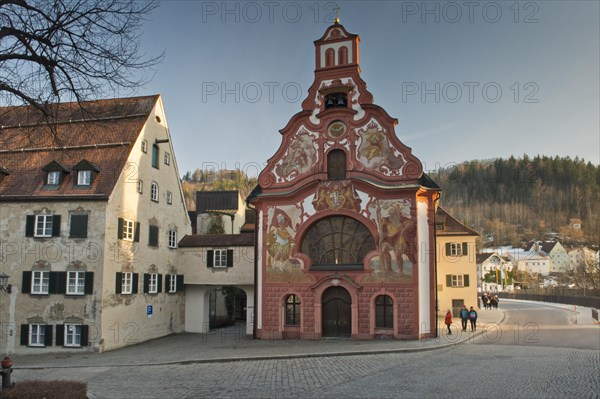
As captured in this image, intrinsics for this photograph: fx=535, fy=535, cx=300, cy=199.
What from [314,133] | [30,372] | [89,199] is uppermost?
[314,133]

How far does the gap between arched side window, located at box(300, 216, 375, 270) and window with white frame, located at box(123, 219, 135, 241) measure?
970cm

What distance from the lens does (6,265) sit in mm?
28391

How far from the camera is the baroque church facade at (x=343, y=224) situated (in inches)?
1117

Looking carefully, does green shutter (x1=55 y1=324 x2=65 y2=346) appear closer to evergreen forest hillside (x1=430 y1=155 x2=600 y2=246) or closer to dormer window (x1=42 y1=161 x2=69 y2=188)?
dormer window (x1=42 y1=161 x2=69 y2=188)

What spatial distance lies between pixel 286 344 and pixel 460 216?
133663 millimetres

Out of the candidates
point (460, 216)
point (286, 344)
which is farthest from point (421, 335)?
point (460, 216)

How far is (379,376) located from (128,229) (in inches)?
700

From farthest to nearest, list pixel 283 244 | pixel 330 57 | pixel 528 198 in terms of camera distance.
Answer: pixel 528 198, pixel 330 57, pixel 283 244

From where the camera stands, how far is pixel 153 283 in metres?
32.4

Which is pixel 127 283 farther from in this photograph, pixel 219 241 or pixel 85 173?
pixel 219 241

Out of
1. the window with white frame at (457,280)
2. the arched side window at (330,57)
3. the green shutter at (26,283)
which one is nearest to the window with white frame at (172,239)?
the green shutter at (26,283)

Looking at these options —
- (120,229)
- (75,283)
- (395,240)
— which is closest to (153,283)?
(120,229)

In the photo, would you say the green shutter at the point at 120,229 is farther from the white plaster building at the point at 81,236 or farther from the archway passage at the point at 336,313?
the archway passage at the point at 336,313

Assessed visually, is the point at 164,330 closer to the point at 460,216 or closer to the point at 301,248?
the point at 301,248
